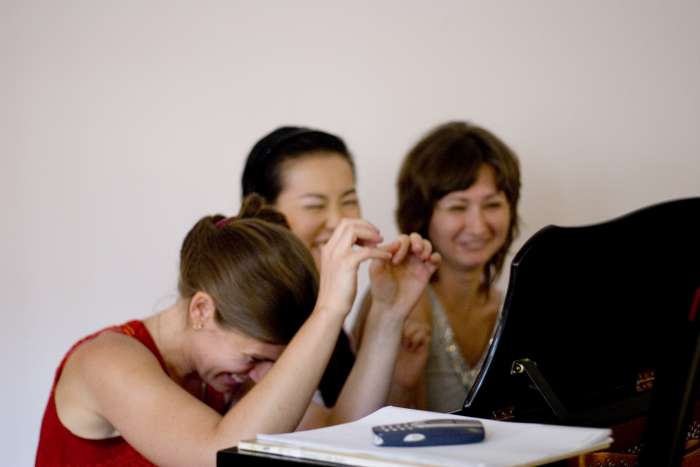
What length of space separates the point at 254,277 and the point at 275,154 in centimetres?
64

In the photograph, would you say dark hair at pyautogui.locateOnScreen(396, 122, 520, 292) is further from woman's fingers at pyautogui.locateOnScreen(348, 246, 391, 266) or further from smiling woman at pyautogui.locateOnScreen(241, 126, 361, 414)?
woman's fingers at pyautogui.locateOnScreen(348, 246, 391, 266)

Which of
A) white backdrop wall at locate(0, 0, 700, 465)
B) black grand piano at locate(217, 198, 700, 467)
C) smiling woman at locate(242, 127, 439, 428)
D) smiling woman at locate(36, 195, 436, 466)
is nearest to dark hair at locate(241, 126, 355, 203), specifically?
smiling woman at locate(242, 127, 439, 428)

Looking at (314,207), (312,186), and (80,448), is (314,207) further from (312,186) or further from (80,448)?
(80,448)

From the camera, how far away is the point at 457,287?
2.12 metres

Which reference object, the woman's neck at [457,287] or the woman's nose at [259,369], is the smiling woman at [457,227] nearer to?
the woman's neck at [457,287]

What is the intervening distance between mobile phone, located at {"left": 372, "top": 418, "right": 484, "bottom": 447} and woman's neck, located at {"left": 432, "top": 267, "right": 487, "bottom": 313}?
1363mm

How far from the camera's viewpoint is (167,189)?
256cm

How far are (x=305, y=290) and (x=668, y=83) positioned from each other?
163 cm

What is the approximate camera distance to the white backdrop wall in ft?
8.34

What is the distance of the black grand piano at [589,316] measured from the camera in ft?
2.82

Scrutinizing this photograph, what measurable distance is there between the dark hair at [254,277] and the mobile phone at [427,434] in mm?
640

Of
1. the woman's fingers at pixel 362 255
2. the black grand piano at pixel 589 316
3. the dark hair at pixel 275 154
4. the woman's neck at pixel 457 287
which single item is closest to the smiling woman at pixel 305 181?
the dark hair at pixel 275 154

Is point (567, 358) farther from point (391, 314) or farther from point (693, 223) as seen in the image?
point (391, 314)

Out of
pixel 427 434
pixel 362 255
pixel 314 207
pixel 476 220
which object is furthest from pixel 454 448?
pixel 476 220
